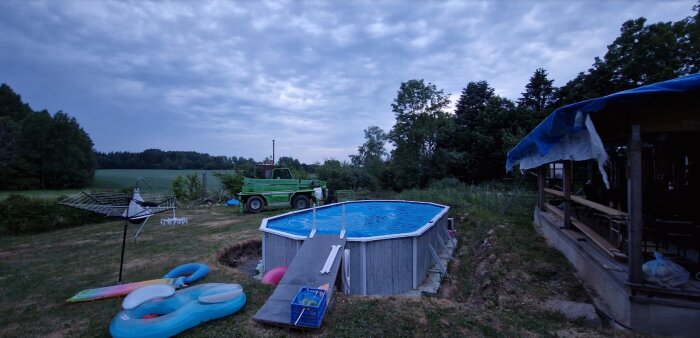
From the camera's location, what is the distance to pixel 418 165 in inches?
749

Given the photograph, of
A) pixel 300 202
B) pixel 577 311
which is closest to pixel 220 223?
pixel 300 202

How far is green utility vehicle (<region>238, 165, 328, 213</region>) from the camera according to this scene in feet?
39.7

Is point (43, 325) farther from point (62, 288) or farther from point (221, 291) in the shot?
point (221, 291)

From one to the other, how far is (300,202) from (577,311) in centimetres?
1021

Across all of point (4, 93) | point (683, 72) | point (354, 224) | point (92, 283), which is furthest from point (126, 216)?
point (4, 93)

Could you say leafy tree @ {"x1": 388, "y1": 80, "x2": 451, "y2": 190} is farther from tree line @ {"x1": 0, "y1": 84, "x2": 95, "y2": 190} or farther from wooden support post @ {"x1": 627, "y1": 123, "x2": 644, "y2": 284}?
tree line @ {"x1": 0, "y1": 84, "x2": 95, "y2": 190}

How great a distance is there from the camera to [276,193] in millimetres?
12297

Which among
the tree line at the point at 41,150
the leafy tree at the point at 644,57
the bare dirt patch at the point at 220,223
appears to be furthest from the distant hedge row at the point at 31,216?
the leafy tree at the point at 644,57

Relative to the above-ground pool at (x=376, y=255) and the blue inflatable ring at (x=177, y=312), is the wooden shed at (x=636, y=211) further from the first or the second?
the blue inflatable ring at (x=177, y=312)

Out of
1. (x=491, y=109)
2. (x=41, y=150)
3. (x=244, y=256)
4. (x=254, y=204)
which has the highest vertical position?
(x=491, y=109)

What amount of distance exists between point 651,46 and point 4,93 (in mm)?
55191

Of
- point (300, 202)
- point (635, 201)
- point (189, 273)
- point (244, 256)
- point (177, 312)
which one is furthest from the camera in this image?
point (300, 202)

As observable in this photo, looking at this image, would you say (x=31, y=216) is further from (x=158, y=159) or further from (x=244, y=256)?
(x=158, y=159)

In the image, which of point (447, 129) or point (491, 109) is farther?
point (491, 109)
